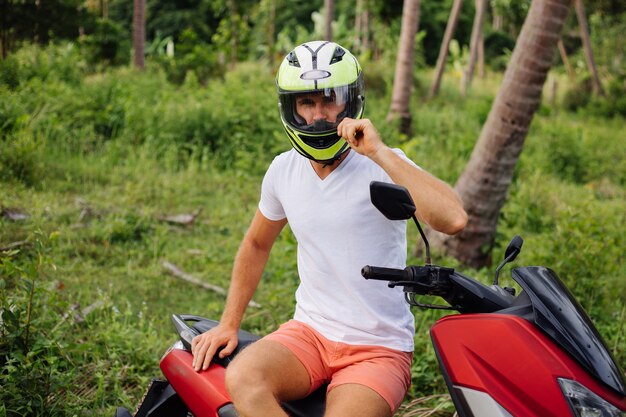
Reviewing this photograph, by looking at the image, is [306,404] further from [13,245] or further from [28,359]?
[13,245]

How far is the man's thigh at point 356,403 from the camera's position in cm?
221

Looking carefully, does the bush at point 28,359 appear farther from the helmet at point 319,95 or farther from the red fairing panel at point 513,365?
the red fairing panel at point 513,365

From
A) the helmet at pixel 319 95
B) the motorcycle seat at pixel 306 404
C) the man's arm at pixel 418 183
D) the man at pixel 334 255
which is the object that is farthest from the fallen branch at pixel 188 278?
the man's arm at pixel 418 183

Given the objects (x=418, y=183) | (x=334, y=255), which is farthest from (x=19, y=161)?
(x=418, y=183)

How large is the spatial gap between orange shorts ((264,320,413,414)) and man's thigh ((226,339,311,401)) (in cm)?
4

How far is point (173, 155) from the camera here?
8617 millimetres

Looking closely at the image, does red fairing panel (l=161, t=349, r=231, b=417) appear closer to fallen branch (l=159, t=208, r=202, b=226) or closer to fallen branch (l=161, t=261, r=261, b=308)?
fallen branch (l=161, t=261, r=261, b=308)

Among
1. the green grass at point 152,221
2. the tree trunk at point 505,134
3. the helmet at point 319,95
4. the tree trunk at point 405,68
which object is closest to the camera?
the helmet at point 319,95

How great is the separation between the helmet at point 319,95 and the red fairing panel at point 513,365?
912 mm

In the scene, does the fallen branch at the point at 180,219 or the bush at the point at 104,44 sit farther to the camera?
the bush at the point at 104,44

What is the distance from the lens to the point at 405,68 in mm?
10812

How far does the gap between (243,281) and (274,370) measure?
0.64 metres

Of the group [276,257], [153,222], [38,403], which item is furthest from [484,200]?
[38,403]

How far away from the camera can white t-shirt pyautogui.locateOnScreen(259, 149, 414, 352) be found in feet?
8.28
